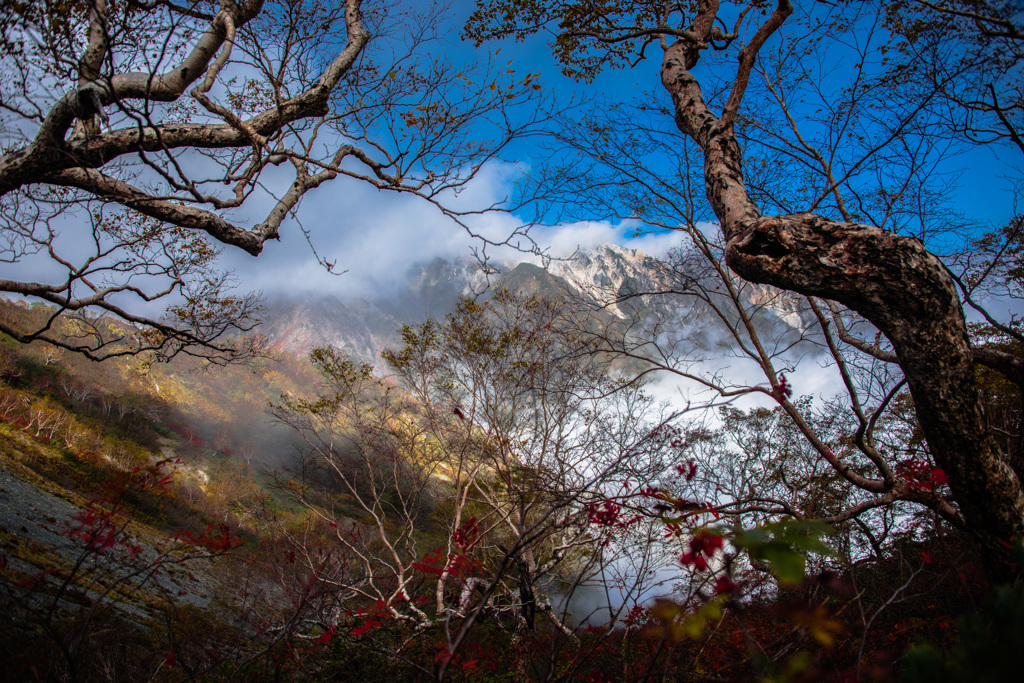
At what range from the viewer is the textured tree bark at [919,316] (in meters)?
1.60

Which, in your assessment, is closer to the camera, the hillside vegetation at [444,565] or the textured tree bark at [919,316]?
the hillside vegetation at [444,565]

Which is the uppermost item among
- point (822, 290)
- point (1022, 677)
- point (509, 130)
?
point (509, 130)

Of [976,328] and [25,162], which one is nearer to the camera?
[25,162]

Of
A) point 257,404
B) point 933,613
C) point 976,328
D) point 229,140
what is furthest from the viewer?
point 257,404

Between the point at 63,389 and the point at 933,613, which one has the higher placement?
the point at 933,613

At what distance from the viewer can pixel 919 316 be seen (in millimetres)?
1602

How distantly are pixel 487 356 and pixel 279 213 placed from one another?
4229 millimetres

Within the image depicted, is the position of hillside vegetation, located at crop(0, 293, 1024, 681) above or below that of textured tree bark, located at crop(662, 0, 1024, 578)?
below

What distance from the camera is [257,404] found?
3225 centimetres

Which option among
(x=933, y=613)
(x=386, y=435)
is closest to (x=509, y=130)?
(x=386, y=435)

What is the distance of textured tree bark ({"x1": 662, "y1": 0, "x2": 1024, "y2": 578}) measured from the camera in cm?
160

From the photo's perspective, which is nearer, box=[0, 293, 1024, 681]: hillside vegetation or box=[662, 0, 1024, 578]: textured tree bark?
box=[0, 293, 1024, 681]: hillside vegetation

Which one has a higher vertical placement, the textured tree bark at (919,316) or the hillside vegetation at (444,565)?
the textured tree bark at (919,316)

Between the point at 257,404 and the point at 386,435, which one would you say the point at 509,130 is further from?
the point at 257,404
